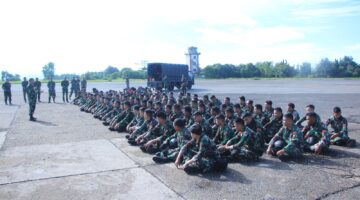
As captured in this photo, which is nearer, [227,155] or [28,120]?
[227,155]

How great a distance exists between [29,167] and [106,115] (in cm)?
703

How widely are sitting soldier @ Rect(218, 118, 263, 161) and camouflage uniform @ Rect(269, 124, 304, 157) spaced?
1.72ft

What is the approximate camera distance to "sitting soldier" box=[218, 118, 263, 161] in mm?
7410

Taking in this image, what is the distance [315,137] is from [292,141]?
1213 millimetres

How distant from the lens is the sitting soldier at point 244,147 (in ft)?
24.3

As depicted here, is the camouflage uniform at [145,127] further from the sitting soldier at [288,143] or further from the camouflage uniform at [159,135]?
the sitting soldier at [288,143]

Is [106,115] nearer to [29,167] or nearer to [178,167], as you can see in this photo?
[29,167]

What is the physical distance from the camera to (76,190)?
5930mm

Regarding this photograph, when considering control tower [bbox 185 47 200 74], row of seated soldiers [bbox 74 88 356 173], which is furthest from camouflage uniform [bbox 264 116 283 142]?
control tower [bbox 185 47 200 74]

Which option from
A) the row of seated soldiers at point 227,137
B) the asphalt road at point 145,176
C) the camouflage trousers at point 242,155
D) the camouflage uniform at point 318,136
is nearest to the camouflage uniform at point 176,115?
the row of seated soldiers at point 227,137

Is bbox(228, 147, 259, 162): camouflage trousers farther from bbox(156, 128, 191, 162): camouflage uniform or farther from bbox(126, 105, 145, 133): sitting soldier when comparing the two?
bbox(126, 105, 145, 133): sitting soldier

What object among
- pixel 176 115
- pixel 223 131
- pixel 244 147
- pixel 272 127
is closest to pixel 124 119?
pixel 176 115

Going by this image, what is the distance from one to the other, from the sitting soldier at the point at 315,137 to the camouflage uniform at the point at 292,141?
0.53 m

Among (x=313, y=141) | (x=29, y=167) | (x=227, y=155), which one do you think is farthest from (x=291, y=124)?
(x=29, y=167)
